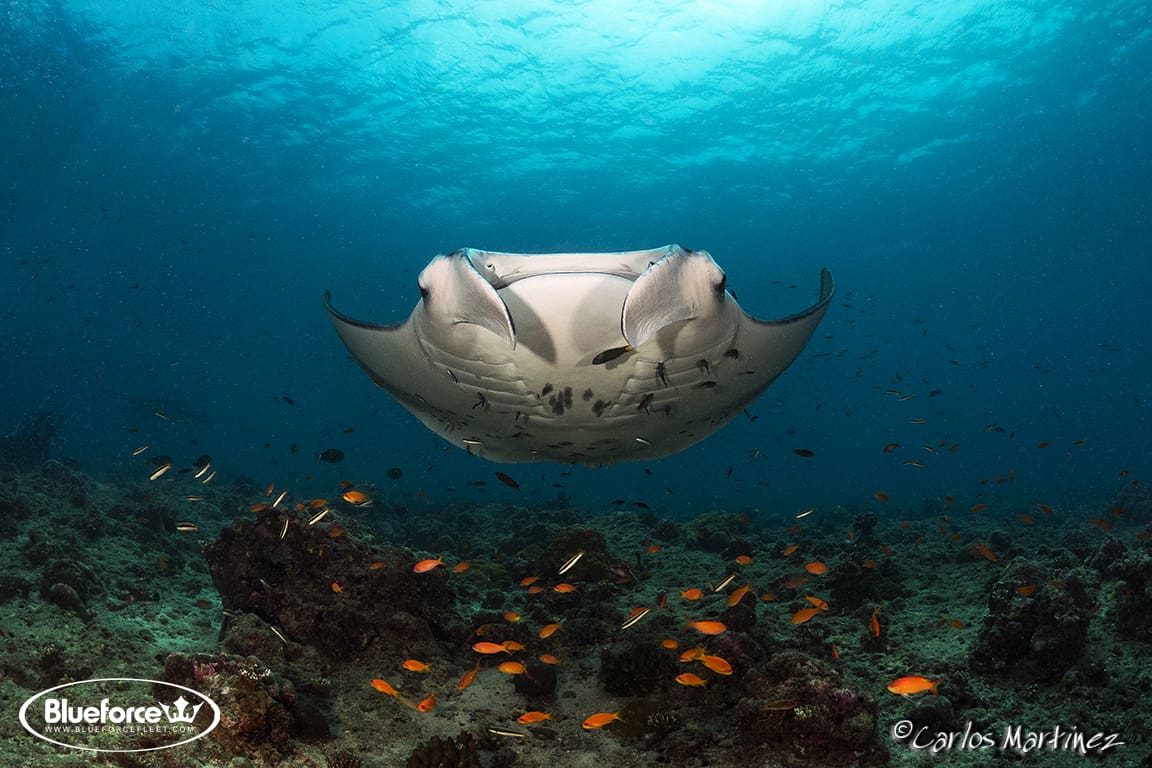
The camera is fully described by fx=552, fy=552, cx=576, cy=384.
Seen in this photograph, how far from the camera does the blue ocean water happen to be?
70.4 ft

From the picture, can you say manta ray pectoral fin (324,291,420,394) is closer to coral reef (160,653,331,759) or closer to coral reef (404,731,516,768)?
coral reef (160,653,331,759)

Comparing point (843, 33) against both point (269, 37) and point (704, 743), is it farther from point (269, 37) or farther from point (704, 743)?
point (704, 743)

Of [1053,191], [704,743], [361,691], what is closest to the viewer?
[704,743]

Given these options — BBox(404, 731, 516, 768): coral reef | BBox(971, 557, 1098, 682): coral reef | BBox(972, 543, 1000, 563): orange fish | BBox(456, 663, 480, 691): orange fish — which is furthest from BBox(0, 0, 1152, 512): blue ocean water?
BBox(404, 731, 516, 768): coral reef

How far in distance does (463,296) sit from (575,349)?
100cm

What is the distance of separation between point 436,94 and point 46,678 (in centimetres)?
2538

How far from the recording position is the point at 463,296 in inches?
110

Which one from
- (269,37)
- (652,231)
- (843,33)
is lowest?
(652,231)

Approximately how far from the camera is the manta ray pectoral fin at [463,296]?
8.64 ft

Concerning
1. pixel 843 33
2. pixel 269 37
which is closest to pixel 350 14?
pixel 269 37

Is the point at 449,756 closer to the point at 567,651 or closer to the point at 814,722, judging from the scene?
the point at 567,651

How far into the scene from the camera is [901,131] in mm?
27656

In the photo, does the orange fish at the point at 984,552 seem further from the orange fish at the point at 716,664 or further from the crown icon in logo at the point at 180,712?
the crown icon in logo at the point at 180,712

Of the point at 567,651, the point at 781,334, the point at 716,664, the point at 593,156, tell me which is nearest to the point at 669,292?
the point at 781,334
